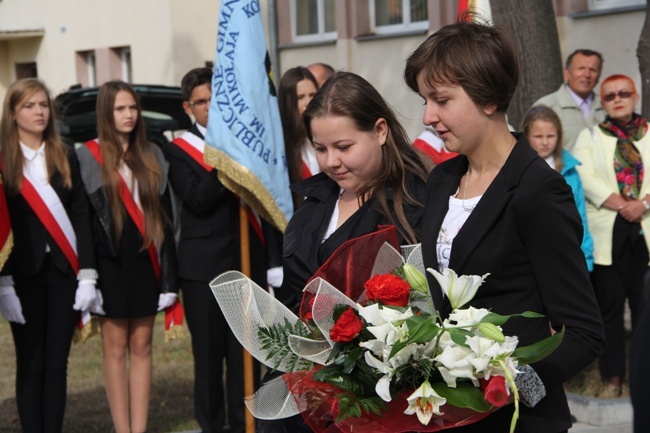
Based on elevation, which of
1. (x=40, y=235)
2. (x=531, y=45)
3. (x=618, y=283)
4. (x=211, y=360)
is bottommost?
(x=211, y=360)

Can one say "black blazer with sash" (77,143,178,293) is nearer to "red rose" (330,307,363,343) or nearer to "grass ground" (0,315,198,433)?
"grass ground" (0,315,198,433)

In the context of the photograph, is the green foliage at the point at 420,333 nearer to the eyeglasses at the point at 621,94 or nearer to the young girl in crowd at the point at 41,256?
the young girl in crowd at the point at 41,256

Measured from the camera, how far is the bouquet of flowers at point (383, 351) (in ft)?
8.43

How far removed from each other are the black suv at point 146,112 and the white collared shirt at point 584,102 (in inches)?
192

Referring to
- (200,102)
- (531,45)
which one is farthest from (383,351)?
(531,45)

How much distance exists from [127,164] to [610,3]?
29.8 ft

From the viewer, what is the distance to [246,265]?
6.41 meters

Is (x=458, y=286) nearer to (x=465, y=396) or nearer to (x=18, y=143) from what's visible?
(x=465, y=396)

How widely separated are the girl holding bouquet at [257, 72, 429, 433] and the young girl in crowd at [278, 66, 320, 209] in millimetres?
2705

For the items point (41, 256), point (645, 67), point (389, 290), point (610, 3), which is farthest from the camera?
point (610, 3)

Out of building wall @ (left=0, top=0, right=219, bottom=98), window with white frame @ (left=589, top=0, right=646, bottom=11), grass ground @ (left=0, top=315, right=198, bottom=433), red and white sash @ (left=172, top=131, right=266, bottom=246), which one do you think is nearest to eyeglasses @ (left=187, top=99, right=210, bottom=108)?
red and white sash @ (left=172, top=131, right=266, bottom=246)

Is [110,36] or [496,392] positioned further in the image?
[110,36]

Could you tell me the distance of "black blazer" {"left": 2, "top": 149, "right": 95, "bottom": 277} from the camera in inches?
239

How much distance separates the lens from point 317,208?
401cm
